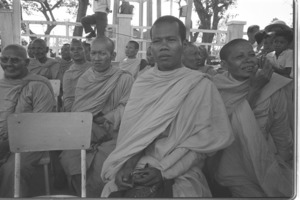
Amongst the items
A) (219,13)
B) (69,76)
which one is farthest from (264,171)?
(69,76)

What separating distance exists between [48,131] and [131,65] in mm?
1183

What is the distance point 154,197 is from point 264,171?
0.77 meters

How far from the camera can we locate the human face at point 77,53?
268 cm

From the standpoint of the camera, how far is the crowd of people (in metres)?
2.13

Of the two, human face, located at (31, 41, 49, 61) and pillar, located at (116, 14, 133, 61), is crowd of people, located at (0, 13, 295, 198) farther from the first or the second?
pillar, located at (116, 14, 133, 61)

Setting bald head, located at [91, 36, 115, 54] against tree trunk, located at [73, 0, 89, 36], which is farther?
bald head, located at [91, 36, 115, 54]

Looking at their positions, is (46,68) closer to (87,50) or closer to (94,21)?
(87,50)

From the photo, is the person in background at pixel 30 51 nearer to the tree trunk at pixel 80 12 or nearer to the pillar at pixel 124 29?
the tree trunk at pixel 80 12

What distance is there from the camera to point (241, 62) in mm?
2443

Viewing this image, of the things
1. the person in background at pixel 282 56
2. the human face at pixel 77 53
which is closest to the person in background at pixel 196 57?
the person in background at pixel 282 56

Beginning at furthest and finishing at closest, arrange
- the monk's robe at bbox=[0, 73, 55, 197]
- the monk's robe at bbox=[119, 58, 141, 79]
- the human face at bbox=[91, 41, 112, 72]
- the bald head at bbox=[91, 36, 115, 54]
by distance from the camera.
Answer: the monk's robe at bbox=[119, 58, 141, 79] < the human face at bbox=[91, 41, 112, 72] < the bald head at bbox=[91, 36, 115, 54] < the monk's robe at bbox=[0, 73, 55, 197]

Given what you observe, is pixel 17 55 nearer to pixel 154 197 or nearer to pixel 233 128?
pixel 154 197

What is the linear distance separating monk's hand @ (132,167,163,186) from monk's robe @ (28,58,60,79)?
114 centimetres

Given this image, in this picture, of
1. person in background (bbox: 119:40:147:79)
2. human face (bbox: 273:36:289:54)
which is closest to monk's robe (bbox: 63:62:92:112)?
person in background (bbox: 119:40:147:79)
